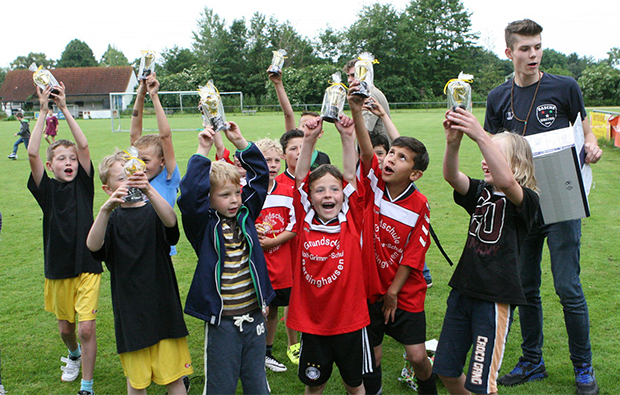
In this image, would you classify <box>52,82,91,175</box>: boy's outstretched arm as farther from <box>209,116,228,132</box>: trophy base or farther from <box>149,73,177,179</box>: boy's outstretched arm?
<box>209,116,228,132</box>: trophy base

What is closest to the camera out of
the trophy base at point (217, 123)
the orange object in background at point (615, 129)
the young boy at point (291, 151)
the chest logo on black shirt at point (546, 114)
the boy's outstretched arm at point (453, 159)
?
the boy's outstretched arm at point (453, 159)

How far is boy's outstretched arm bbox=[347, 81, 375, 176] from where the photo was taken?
271cm

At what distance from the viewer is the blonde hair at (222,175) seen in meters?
2.83

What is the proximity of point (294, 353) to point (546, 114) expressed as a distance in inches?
104

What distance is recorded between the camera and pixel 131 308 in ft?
9.45

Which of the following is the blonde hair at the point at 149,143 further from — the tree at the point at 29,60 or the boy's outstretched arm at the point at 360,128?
the tree at the point at 29,60

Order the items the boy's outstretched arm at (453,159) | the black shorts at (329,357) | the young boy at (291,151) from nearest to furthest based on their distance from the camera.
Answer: the boy's outstretched arm at (453,159) → the black shorts at (329,357) → the young boy at (291,151)

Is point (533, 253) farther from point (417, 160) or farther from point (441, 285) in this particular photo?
point (441, 285)

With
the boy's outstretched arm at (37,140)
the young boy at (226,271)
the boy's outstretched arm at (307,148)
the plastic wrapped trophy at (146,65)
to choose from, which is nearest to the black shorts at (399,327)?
the young boy at (226,271)

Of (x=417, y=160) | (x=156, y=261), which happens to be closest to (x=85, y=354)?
(x=156, y=261)

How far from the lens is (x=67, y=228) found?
139 inches

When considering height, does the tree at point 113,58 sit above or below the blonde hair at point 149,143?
above

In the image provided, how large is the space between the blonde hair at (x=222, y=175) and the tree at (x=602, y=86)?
47.0 metres

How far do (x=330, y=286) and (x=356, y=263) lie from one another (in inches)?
8.5
